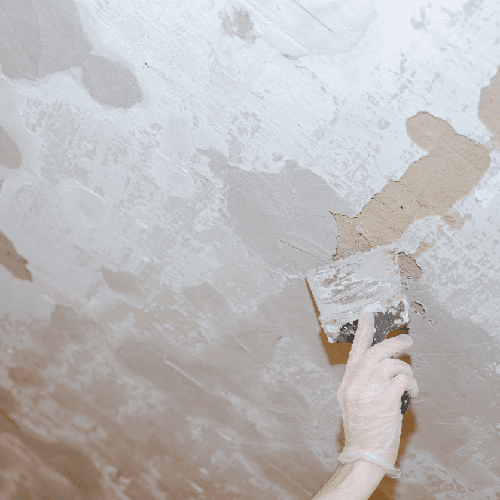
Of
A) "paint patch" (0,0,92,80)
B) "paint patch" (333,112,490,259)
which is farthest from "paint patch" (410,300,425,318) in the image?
"paint patch" (0,0,92,80)

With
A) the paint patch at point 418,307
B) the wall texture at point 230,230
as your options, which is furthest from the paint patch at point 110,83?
the paint patch at point 418,307

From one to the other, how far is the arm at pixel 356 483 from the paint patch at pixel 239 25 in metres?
1.93

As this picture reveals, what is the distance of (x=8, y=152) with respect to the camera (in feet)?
5.27

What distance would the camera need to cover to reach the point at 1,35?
1460 mm

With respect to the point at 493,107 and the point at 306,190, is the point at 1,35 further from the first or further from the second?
the point at 493,107

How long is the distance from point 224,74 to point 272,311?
1.14m

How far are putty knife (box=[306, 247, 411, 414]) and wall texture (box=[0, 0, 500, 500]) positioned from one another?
74 mm

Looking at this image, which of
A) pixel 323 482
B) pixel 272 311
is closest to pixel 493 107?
pixel 272 311

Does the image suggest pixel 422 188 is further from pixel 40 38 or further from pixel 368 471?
pixel 40 38

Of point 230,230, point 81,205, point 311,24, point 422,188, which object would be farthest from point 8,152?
point 422,188

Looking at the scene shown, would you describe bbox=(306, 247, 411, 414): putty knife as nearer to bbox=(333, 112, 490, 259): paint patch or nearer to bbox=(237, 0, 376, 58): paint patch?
bbox=(333, 112, 490, 259): paint patch

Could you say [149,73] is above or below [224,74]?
below

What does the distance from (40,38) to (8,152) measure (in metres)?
0.57

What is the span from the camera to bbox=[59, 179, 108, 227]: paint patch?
162 cm
